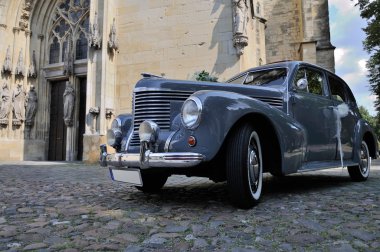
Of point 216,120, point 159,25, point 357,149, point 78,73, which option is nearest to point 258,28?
point 159,25

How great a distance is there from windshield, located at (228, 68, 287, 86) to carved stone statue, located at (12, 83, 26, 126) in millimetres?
12890

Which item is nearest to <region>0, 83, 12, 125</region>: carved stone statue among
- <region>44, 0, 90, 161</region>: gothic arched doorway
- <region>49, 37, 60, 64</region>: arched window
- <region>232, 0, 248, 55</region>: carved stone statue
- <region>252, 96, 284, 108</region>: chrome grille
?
<region>44, 0, 90, 161</region>: gothic arched doorway

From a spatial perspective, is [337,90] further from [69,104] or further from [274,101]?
[69,104]

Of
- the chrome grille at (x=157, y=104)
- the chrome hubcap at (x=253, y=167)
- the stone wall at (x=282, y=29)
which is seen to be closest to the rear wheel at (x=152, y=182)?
the chrome grille at (x=157, y=104)

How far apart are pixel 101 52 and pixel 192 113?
9919 mm

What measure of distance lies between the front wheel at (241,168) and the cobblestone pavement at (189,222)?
0.42ft

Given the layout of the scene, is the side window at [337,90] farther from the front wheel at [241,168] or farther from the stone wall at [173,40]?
the stone wall at [173,40]

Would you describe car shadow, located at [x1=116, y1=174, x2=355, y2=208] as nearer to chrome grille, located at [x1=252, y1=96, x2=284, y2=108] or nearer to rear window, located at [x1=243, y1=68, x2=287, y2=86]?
chrome grille, located at [x1=252, y1=96, x2=284, y2=108]

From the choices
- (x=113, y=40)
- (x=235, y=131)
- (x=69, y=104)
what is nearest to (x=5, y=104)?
(x=69, y=104)

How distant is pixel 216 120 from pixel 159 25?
998cm

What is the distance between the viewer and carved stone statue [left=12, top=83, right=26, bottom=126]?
1451cm

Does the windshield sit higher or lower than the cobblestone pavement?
higher

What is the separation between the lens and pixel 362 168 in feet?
17.9

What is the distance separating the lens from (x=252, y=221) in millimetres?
2645
